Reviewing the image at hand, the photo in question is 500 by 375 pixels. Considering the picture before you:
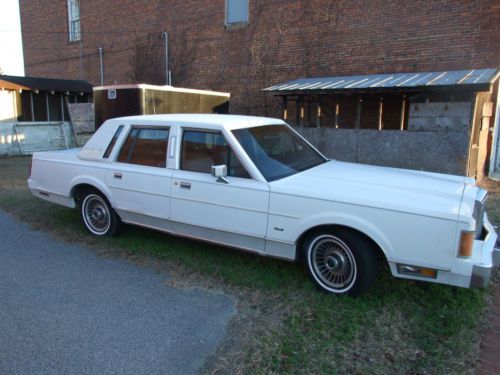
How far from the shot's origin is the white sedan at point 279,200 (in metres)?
3.38

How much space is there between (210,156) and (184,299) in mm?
1504

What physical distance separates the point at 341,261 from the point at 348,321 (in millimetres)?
559

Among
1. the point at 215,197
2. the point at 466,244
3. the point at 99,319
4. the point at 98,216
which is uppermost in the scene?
the point at 215,197

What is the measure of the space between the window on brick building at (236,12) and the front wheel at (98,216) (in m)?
11.6

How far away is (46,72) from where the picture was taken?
23.8m

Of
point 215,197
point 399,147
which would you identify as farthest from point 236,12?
point 215,197

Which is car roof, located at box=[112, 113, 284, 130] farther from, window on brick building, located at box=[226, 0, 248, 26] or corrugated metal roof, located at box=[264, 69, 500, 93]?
window on brick building, located at box=[226, 0, 248, 26]

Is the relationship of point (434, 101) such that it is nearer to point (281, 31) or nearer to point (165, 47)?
point (281, 31)

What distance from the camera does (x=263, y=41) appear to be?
14.7 metres

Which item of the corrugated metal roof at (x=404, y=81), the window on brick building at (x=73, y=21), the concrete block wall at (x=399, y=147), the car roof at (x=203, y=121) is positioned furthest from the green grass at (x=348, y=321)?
the window on brick building at (x=73, y=21)

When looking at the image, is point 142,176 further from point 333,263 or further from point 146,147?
point 333,263

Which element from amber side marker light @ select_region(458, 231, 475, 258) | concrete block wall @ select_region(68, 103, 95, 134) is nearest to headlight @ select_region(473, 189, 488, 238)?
amber side marker light @ select_region(458, 231, 475, 258)

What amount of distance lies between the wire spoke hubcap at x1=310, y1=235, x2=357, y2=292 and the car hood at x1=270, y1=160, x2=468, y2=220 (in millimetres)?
433

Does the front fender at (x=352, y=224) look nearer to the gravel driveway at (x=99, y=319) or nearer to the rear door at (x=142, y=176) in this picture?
the gravel driveway at (x=99, y=319)
